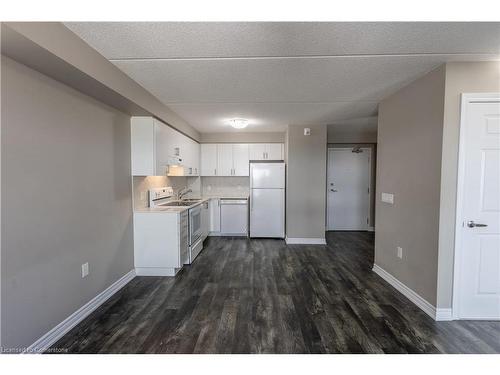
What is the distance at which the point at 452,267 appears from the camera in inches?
79.1

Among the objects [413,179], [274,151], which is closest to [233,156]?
[274,151]

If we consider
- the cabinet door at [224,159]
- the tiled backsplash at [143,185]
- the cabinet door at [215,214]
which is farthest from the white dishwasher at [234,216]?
the tiled backsplash at [143,185]

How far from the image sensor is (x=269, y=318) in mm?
2059

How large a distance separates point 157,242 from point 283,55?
8.67 feet

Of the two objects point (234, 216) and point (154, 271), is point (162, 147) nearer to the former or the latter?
point (154, 271)

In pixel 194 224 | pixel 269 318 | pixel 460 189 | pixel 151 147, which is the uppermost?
pixel 151 147

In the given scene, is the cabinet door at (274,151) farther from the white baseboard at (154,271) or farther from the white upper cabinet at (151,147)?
the white baseboard at (154,271)

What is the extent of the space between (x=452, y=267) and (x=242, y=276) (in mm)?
2218

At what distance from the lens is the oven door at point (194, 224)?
3.47m

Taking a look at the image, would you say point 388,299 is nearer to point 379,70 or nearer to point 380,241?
point 380,241

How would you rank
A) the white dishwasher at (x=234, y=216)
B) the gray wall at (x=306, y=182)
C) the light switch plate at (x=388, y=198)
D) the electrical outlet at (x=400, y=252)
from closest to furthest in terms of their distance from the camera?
1. the electrical outlet at (x=400, y=252)
2. the light switch plate at (x=388, y=198)
3. the gray wall at (x=306, y=182)
4. the white dishwasher at (x=234, y=216)

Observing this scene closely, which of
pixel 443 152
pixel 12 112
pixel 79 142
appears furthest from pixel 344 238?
pixel 12 112

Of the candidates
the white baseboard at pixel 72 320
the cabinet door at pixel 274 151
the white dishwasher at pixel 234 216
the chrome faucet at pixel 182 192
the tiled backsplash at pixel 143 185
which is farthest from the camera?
the cabinet door at pixel 274 151

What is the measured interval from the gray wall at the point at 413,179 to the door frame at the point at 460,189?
0.47 ft
